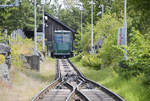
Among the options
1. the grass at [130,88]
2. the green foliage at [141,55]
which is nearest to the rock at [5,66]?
the grass at [130,88]

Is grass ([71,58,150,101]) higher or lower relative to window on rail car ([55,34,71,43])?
lower

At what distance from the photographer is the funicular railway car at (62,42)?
50.0 m

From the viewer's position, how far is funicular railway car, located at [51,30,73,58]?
50.0m

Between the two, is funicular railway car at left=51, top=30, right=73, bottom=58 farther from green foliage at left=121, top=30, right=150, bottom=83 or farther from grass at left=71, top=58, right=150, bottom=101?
green foliage at left=121, top=30, right=150, bottom=83

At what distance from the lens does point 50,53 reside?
57.1 m

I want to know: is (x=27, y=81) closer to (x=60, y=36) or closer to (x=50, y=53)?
(x=60, y=36)

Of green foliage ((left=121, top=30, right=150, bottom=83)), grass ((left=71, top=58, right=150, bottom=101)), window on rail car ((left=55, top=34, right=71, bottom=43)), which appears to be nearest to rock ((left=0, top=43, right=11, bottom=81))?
grass ((left=71, top=58, right=150, bottom=101))

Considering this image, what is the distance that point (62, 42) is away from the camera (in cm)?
5028

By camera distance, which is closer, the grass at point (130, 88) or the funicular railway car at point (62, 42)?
the grass at point (130, 88)

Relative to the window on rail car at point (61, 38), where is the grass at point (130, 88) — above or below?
below

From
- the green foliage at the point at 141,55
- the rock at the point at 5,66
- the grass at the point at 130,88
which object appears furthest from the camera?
the rock at the point at 5,66

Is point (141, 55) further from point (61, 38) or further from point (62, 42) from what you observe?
point (62, 42)

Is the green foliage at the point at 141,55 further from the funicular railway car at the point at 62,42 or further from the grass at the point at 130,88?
the funicular railway car at the point at 62,42

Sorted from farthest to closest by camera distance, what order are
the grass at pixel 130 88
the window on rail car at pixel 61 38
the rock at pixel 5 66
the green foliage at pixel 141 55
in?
1. the window on rail car at pixel 61 38
2. the rock at pixel 5 66
3. the green foliage at pixel 141 55
4. the grass at pixel 130 88
